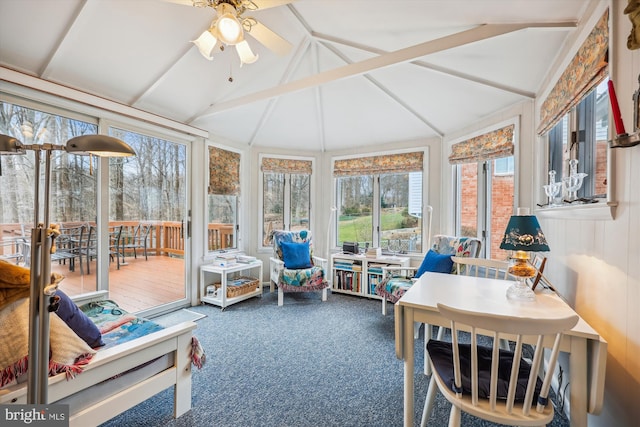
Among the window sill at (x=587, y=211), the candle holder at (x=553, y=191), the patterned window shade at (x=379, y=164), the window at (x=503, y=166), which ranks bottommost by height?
the window sill at (x=587, y=211)

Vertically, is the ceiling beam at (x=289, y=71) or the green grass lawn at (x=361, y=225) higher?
the ceiling beam at (x=289, y=71)

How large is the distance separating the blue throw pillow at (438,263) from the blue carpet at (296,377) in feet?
2.44

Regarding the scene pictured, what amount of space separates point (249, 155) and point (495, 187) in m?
3.41

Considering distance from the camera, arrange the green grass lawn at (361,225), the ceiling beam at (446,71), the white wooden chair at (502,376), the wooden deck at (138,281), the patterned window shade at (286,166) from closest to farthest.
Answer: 1. the white wooden chair at (502,376)
2. the ceiling beam at (446,71)
3. the wooden deck at (138,281)
4. the green grass lawn at (361,225)
5. the patterned window shade at (286,166)

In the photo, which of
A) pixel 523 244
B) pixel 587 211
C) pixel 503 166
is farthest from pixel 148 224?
pixel 503 166

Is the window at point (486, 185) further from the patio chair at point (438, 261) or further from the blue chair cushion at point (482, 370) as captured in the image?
the blue chair cushion at point (482, 370)

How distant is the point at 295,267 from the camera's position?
3.79m

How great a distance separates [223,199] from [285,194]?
3.36 ft

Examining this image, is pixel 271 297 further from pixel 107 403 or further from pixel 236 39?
pixel 236 39

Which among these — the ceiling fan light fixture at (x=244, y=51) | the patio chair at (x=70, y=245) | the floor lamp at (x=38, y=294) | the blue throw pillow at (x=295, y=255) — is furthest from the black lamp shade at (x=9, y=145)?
the blue throw pillow at (x=295, y=255)

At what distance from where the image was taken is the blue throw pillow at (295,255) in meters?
3.80

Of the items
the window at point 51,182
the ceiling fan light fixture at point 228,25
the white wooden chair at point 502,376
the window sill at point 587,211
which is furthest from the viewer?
the window at point 51,182

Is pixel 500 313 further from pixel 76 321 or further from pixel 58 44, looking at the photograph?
pixel 58 44

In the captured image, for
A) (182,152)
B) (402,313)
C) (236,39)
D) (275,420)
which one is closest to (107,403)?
(275,420)
